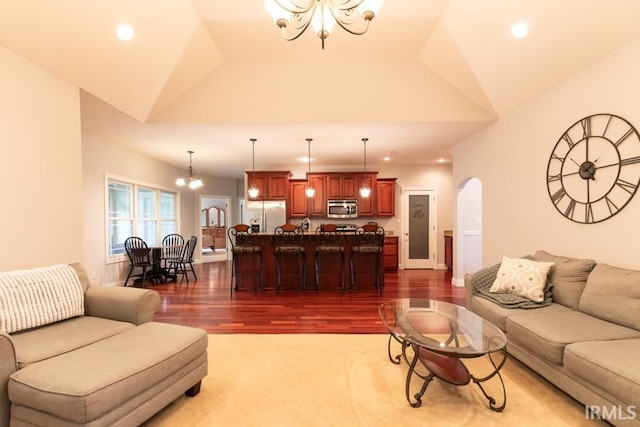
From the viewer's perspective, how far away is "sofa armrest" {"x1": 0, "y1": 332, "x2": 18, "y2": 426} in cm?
155

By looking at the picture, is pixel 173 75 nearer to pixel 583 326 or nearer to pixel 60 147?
pixel 60 147

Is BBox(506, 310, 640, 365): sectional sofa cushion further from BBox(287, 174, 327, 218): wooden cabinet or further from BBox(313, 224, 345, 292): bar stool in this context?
BBox(287, 174, 327, 218): wooden cabinet

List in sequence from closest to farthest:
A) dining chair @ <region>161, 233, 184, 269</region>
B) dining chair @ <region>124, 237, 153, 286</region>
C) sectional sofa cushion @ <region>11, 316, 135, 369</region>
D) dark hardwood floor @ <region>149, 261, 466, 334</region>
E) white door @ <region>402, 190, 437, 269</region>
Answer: sectional sofa cushion @ <region>11, 316, 135, 369</region> → dark hardwood floor @ <region>149, 261, 466, 334</region> → dining chair @ <region>124, 237, 153, 286</region> → dining chair @ <region>161, 233, 184, 269</region> → white door @ <region>402, 190, 437, 269</region>

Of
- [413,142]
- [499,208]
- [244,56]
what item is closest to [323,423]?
[499,208]

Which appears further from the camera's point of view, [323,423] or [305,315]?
[305,315]

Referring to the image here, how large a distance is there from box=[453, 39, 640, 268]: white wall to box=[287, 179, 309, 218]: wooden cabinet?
12.0ft

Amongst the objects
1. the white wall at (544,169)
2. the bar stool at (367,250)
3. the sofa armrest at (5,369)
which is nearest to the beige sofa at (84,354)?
the sofa armrest at (5,369)

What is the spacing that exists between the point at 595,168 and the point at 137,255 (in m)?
6.79

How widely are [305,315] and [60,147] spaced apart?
3.30 m

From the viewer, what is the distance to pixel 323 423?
6.09ft

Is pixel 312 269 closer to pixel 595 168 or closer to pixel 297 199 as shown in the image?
pixel 297 199

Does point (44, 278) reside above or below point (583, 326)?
above

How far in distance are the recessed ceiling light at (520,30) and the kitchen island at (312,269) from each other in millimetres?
3551

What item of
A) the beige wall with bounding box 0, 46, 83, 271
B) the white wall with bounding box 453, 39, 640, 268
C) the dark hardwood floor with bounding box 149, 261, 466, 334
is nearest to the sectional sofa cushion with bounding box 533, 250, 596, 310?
the white wall with bounding box 453, 39, 640, 268
